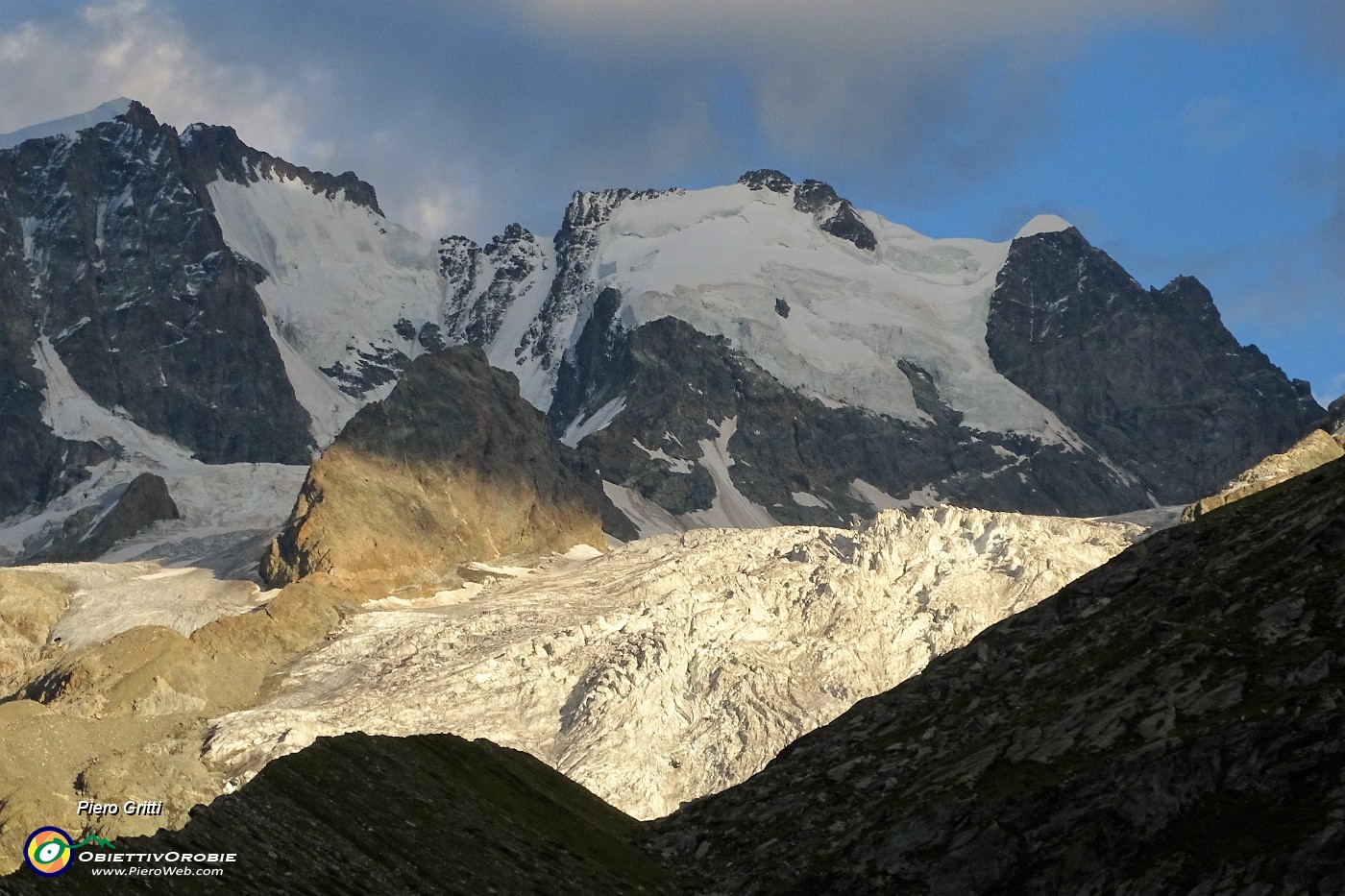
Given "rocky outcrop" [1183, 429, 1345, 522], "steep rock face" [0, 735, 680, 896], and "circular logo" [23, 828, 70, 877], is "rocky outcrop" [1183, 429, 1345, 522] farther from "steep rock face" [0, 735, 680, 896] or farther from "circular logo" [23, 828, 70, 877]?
"circular logo" [23, 828, 70, 877]

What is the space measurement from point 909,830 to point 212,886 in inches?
1218

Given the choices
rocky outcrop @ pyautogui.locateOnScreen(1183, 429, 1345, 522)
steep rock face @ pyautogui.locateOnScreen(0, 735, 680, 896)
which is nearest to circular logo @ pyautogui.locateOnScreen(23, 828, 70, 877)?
steep rock face @ pyautogui.locateOnScreen(0, 735, 680, 896)

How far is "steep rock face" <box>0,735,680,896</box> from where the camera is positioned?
76.1m

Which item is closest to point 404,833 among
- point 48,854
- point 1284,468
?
point 48,854

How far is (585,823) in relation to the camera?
10644 cm

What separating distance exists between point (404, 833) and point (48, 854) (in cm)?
2622

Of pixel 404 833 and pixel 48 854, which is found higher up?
pixel 404 833

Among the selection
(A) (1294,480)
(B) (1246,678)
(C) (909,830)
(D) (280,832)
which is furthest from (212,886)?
(A) (1294,480)

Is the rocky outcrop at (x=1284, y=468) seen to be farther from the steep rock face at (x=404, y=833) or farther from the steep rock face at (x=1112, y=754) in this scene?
the steep rock face at (x=404, y=833)

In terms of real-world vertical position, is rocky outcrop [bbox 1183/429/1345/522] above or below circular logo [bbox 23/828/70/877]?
above

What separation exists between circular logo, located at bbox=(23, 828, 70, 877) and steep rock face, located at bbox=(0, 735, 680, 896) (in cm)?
40

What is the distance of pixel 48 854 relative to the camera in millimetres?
65125

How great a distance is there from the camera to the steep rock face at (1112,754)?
74.8m

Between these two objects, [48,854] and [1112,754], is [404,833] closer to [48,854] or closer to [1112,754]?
[48,854]
